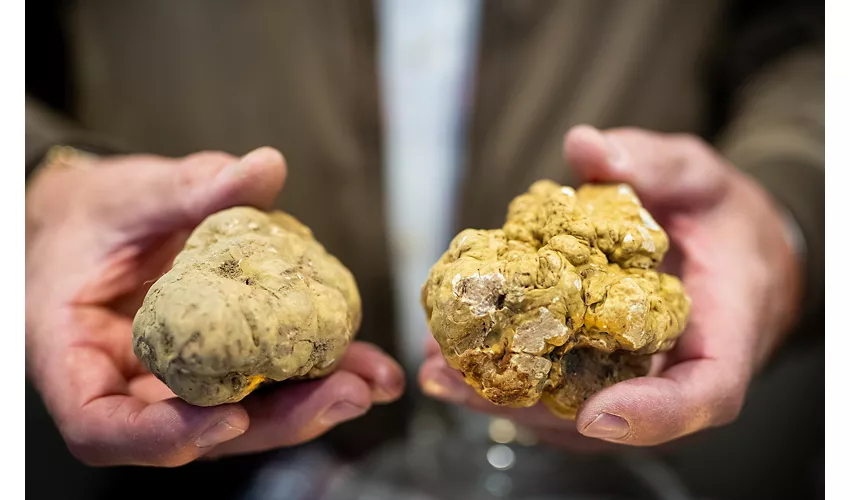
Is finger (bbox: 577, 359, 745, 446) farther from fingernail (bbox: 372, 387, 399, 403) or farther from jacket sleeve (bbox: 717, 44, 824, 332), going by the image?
jacket sleeve (bbox: 717, 44, 824, 332)

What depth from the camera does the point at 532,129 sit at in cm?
146

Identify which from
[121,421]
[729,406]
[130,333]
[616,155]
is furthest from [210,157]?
[729,406]

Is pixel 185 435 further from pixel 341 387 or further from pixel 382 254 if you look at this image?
pixel 382 254

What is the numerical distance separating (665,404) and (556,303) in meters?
0.24

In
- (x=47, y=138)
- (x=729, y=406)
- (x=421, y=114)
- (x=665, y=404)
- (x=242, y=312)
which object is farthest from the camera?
(x=421, y=114)

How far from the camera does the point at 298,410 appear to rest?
34.5 inches

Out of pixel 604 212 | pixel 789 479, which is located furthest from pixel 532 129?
pixel 789 479

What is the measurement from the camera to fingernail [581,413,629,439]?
0.80m

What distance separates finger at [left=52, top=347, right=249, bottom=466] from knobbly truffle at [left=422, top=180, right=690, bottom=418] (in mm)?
348

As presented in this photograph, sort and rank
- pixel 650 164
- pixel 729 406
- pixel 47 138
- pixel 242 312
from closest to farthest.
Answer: pixel 242 312 < pixel 729 406 < pixel 650 164 < pixel 47 138

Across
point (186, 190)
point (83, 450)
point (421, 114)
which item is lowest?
point (83, 450)

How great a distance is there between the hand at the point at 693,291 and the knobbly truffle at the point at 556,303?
7cm

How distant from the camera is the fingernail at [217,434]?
0.78 metres

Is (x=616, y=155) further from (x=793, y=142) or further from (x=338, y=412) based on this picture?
(x=793, y=142)
